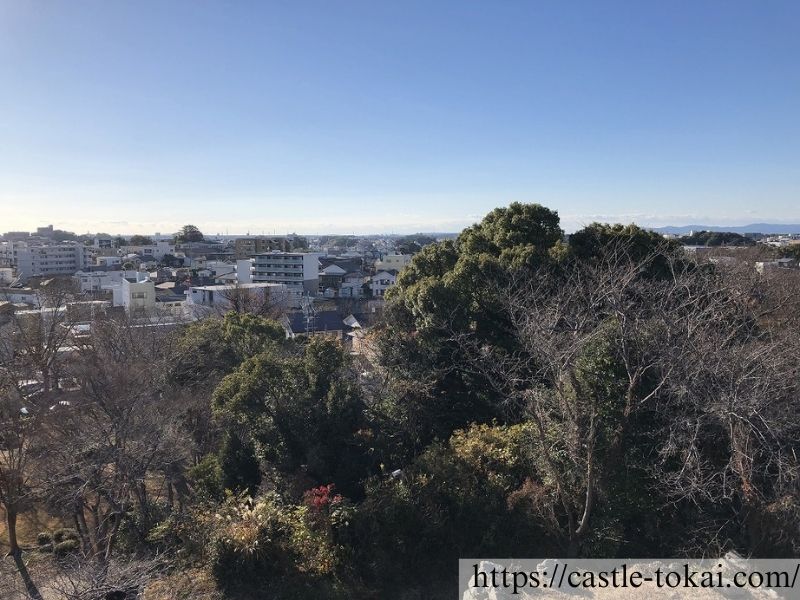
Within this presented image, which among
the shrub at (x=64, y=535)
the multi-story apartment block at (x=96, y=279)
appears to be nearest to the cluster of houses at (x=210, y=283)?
the multi-story apartment block at (x=96, y=279)

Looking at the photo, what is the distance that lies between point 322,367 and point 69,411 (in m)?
5.03

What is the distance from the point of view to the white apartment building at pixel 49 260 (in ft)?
178

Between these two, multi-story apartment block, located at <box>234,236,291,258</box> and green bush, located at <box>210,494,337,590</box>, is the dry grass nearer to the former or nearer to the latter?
green bush, located at <box>210,494,337,590</box>

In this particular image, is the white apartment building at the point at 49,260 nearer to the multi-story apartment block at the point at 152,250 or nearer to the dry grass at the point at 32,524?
the multi-story apartment block at the point at 152,250

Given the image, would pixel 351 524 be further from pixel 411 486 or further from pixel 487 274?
pixel 487 274

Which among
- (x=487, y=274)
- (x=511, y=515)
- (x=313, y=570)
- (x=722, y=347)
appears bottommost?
(x=313, y=570)

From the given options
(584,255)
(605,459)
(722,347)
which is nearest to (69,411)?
(605,459)

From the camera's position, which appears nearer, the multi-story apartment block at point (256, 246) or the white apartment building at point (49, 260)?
the white apartment building at point (49, 260)

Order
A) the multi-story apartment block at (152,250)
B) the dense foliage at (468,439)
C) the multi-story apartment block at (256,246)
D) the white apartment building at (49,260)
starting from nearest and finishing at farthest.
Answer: the dense foliage at (468,439), the white apartment building at (49,260), the multi-story apartment block at (256,246), the multi-story apartment block at (152,250)

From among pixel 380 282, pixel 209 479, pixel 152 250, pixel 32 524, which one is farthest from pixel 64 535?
pixel 152 250

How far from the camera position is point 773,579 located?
16.5 feet

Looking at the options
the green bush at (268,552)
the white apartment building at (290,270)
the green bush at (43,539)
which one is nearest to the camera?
the green bush at (268,552)

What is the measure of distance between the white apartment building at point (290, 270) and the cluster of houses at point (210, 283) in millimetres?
84

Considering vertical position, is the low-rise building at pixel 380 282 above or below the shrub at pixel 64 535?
above
